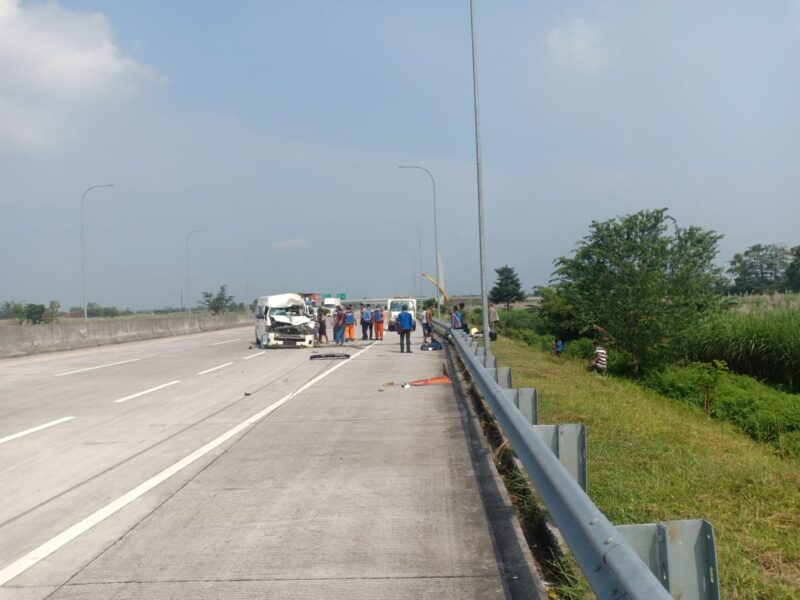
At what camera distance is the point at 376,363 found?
2277 cm

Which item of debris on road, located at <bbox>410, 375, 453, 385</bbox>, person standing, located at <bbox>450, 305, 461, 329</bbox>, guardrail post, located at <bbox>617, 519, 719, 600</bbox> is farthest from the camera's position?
person standing, located at <bbox>450, 305, 461, 329</bbox>

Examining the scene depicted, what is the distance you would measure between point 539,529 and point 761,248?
234 ft

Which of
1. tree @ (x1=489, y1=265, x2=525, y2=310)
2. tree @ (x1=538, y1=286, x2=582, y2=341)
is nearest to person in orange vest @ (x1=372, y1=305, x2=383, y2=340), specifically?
tree @ (x1=538, y1=286, x2=582, y2=341)

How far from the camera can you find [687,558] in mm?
3303

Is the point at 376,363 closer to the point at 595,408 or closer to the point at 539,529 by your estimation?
the point at 595,408

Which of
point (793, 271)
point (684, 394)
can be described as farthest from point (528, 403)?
point (793, 271)

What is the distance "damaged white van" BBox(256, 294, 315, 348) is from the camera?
30.3 meters

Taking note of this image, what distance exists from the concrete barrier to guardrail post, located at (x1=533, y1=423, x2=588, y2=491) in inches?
1085

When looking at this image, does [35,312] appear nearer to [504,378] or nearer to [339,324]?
[339,324]

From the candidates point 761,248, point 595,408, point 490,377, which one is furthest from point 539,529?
point 761,248

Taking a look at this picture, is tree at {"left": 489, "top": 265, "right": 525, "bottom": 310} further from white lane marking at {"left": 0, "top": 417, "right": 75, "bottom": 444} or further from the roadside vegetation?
white lane marking at {"left": 0, "top": 417, "right": 75, "bottom": 444}

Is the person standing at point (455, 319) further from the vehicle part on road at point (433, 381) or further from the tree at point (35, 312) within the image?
the tree at point (35, 312)

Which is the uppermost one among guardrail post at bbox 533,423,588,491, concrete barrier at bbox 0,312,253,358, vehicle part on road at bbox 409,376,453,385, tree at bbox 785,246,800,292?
tree at bbox 785,246,800,292

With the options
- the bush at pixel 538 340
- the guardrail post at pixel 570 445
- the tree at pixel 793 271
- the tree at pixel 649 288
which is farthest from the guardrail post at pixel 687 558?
the tree at pixel 793 271
